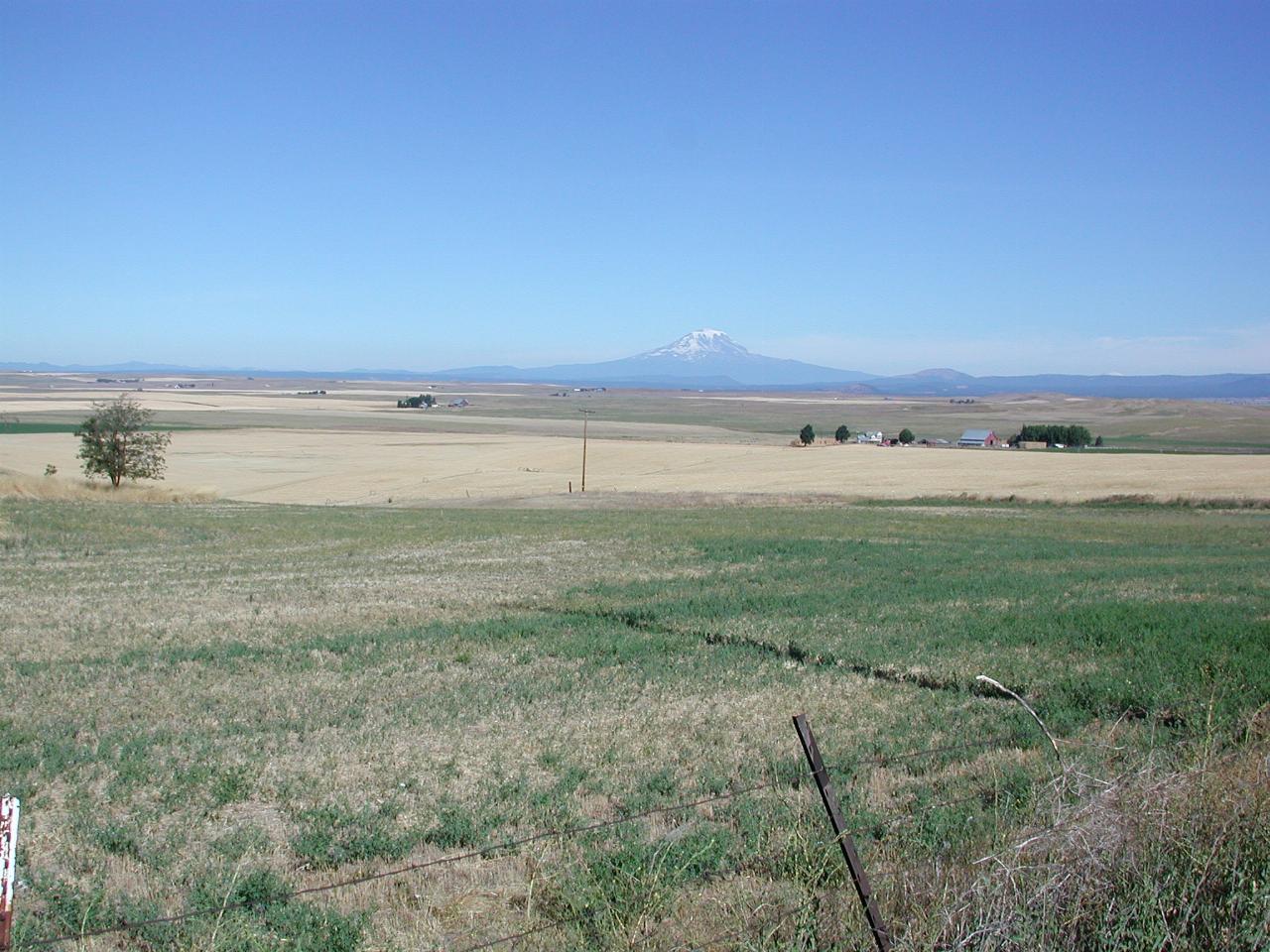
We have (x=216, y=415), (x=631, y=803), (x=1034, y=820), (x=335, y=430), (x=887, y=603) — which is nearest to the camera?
(x=1034, y=820)

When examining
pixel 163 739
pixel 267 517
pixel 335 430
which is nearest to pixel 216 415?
pixel 335 430

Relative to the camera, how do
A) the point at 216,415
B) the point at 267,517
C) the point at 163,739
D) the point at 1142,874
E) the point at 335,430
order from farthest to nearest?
1. the point at 216,415
2. the point at 335,430
3. the point at 267,517
4. the point at 163,739
5. the point at 1142,874

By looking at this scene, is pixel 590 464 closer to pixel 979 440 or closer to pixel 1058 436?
pixel 979 440

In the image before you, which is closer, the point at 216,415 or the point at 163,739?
the point at 163,739

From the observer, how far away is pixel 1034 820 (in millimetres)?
6785

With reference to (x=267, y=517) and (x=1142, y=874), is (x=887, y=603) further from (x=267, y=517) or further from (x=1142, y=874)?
(x=267, y=517)

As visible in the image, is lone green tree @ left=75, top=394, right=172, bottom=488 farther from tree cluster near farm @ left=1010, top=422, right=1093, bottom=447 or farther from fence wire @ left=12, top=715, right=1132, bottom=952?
tree cluster near farm @ left=1010, top=422, right=1093, bottom=447

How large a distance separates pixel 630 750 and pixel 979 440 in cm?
11617

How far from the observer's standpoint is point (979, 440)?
120 meters

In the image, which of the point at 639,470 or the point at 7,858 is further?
the point at 639,470

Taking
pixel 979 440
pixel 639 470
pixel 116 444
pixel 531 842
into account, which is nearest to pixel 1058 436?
pixel 979 440

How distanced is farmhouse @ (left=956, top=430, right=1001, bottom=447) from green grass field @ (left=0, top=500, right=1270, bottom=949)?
9573cm

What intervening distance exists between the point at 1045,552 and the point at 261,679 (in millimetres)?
19945

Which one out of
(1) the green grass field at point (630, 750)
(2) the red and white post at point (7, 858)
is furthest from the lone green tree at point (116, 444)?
(2) the red and white post at point (7, 858)
